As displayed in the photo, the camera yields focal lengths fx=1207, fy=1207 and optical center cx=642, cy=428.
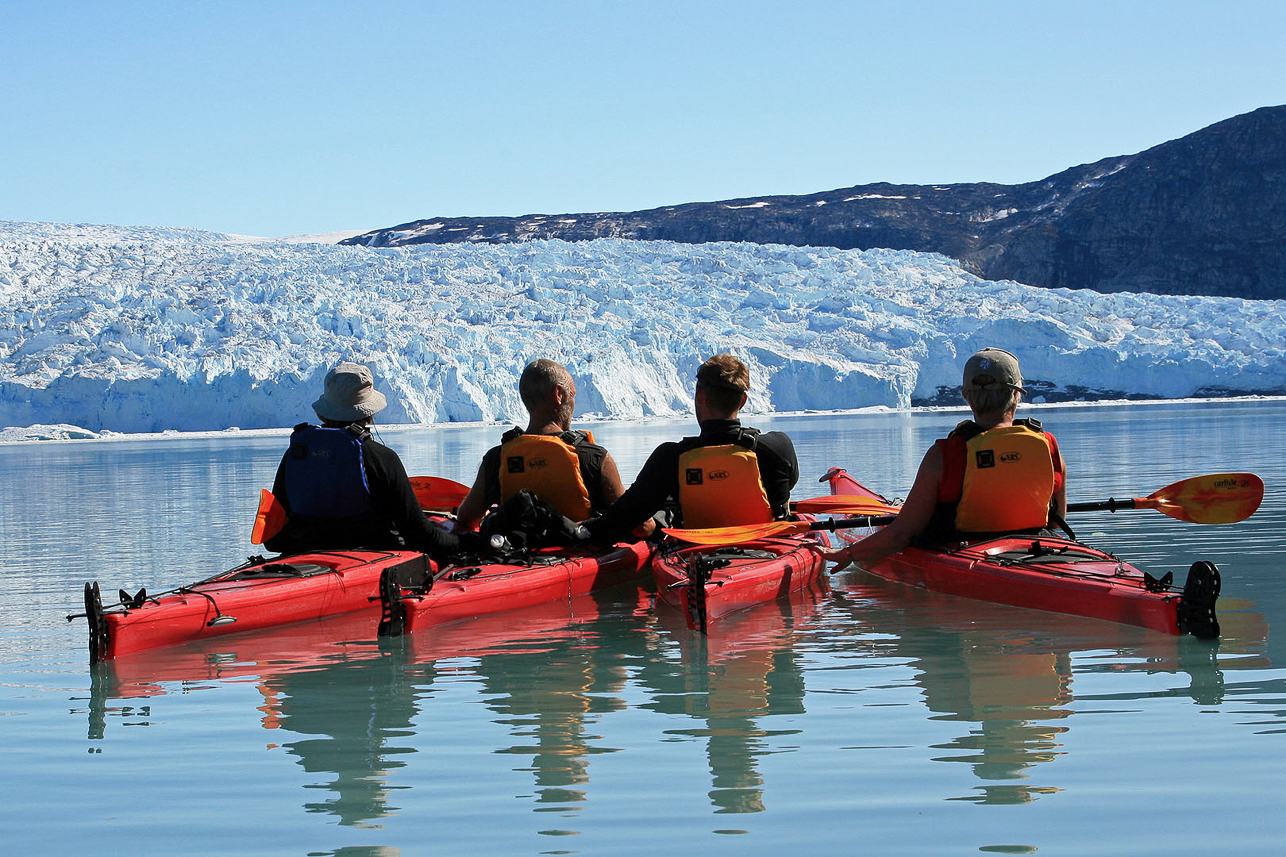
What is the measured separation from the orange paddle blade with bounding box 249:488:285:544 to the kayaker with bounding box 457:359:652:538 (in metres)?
0.81

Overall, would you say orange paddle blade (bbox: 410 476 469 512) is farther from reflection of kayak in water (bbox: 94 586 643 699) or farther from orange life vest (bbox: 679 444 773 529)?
orange life vest (bbox: 679 444 773 529)

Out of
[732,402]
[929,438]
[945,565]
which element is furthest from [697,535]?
[929,438]

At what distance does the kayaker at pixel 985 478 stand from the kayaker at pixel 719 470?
0.44 metres

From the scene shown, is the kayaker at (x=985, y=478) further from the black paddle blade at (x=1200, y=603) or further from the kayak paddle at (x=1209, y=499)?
the kayak paddle at (x=1209, y=499)

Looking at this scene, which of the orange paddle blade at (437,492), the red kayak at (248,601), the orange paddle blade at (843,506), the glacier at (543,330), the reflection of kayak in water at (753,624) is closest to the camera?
the red kayak at (248,601)

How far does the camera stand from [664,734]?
308 cm

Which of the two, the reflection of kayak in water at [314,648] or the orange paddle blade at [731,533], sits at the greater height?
the orange paddle blade at [731,533]

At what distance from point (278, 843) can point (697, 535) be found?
8.84 feet

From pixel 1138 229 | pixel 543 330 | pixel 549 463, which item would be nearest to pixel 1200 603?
pixel 549 463

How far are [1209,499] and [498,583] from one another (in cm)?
322

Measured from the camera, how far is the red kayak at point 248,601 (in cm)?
410

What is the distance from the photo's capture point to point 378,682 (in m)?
3.82

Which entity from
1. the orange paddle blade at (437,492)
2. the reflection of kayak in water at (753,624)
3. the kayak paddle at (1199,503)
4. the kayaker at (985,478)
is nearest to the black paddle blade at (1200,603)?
the kayaker at (985,478)

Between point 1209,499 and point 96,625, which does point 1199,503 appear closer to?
point 1209,499
